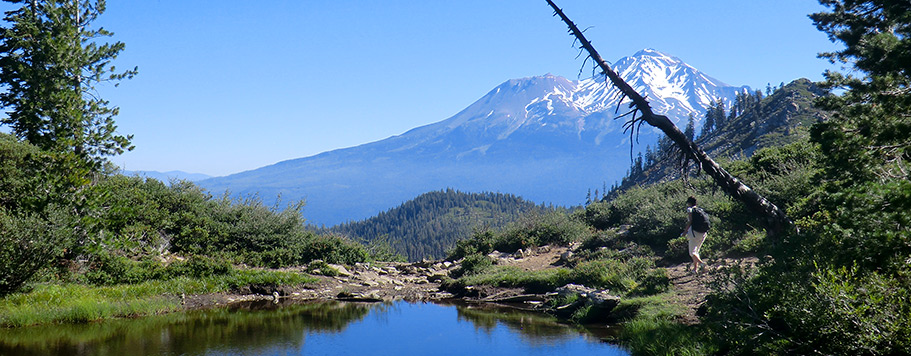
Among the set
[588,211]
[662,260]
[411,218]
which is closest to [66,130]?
[662,260]

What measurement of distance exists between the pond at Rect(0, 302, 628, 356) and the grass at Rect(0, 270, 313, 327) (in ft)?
1.39

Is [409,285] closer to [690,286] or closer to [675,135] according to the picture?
[690,286]

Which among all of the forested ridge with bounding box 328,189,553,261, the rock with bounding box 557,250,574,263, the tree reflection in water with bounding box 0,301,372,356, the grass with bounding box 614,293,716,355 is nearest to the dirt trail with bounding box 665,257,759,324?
the grass with bounding box 614,293,716,355

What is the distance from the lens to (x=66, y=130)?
753 inches

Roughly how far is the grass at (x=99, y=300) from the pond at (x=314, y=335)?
424mm

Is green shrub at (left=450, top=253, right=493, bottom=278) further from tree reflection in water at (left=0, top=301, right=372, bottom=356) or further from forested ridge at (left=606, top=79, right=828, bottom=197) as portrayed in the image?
forested ridge at (left=606, top=79, right=828, bottom=197)

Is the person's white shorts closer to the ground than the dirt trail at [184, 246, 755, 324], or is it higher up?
higher up

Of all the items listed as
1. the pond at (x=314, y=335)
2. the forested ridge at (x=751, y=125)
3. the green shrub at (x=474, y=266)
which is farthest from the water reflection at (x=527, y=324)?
the forested ridge at (x=751, y=125)

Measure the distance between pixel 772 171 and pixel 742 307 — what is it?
48.6ft

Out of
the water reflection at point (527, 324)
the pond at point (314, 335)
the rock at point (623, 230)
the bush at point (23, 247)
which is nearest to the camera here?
the pond at point (314, 335)

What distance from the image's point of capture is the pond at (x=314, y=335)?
11109 mm

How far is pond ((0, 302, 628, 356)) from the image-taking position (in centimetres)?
1111

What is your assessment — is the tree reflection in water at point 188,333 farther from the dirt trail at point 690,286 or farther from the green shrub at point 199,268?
the dirt trail at point 690,286

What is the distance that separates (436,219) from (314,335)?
14960 centimetres
